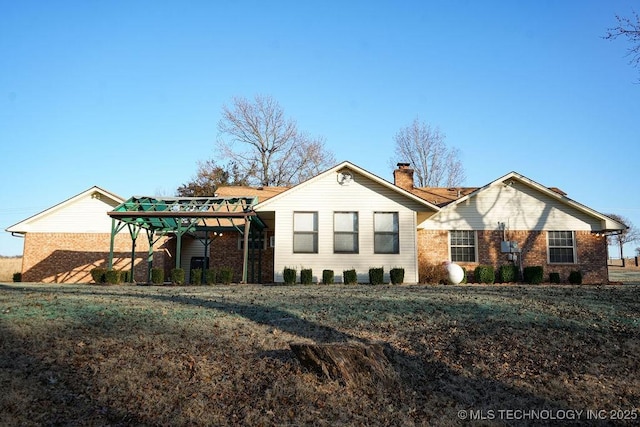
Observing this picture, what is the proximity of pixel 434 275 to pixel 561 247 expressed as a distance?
5939mm

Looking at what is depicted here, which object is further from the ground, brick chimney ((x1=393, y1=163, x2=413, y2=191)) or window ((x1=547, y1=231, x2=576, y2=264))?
brick chimney ((x1=393, y1=163, x2=413, y2=191))

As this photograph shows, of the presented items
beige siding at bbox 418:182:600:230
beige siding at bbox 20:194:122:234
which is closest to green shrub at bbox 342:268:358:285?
beige siding at bbox 418:182:600:230

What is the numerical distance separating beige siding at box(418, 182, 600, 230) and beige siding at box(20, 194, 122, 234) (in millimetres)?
14435

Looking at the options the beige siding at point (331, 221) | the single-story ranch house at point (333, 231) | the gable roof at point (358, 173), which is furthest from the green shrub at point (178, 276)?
the gable roof at point (358, 173)

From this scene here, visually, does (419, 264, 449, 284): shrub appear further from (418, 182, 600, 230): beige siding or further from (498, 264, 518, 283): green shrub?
(498, 264, 518, 283): green shrub

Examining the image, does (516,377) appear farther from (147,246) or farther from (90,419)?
(147,246)

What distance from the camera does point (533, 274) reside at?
19.6m

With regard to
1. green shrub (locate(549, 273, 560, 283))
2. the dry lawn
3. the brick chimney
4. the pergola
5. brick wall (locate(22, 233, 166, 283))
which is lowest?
the dry lawn

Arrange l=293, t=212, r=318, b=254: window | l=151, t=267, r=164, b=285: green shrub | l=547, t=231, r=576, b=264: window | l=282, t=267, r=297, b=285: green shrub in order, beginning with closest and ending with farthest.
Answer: l=282, t=267, r=297, b=285: green shrub
l=151, t=267, r=164, b=285: green shrub
l=293, t=212, r=318, b=254: window
l=547, t=231, r=576, b=264: window

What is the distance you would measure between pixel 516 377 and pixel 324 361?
2689 mm

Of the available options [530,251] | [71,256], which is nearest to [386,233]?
[530,251]

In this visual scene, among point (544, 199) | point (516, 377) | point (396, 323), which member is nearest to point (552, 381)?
point (516, 377)

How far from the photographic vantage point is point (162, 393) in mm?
5961

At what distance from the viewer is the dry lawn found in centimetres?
572
